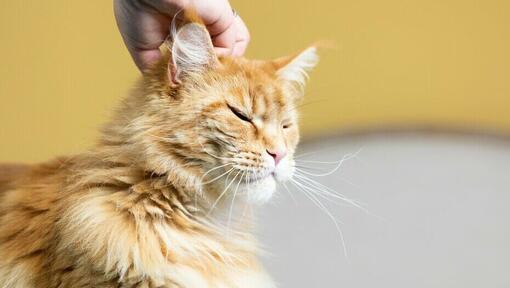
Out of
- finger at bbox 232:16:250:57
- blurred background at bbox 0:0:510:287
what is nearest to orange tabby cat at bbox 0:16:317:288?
finger at bbox 232:16:250:57

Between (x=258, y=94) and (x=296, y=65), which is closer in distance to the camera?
(x=258, y=94)

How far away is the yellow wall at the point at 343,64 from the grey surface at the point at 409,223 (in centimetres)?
14

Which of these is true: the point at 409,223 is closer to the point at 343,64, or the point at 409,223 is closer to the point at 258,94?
the point at 343,64

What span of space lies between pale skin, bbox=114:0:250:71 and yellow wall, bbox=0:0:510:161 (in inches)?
38.2

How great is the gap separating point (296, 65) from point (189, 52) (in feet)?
0.79

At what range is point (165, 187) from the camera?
3.84 feet

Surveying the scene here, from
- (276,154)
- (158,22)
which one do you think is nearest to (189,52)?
(158,22)

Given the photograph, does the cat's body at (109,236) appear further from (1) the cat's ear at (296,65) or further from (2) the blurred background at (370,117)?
(2) the blurred background at (370,117)

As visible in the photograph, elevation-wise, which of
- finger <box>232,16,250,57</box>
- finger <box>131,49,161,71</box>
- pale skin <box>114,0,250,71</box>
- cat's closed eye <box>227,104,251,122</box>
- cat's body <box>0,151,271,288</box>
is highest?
finger <box>232,16,250,57</box>

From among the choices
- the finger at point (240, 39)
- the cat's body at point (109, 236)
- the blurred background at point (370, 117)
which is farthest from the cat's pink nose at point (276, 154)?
the blurred background at point (370, 117)

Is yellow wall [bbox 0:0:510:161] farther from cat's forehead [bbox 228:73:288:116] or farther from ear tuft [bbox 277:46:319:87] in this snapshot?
cat's forehead [bbox 228:73:288:116]

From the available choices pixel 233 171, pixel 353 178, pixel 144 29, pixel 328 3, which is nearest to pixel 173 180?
pixel 233 171

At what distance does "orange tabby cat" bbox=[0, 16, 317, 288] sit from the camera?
1132mm

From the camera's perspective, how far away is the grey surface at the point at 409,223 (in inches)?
88.7
